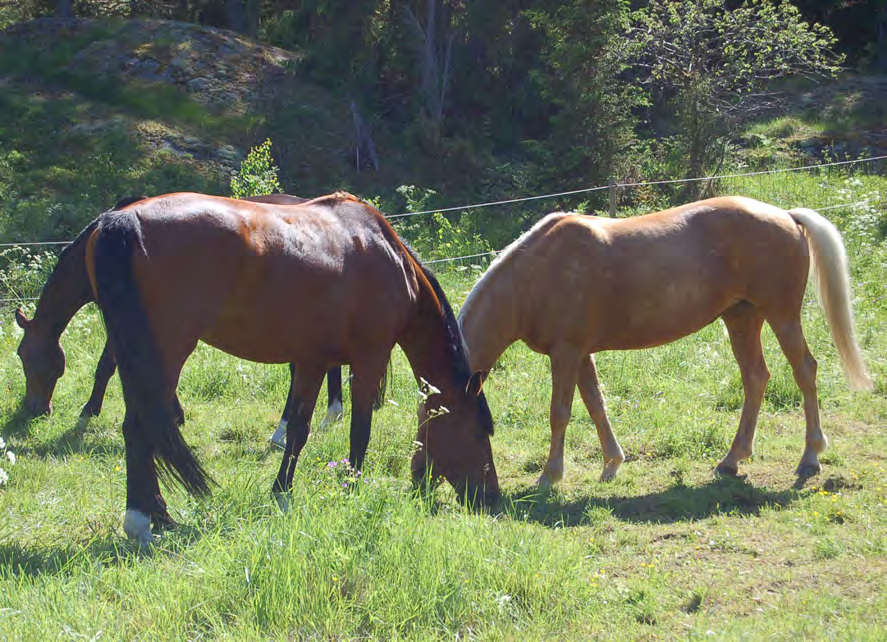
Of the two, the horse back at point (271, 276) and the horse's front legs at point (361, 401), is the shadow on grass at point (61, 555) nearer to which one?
the horse back at point (271, 276)

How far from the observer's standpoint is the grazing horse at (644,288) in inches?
225

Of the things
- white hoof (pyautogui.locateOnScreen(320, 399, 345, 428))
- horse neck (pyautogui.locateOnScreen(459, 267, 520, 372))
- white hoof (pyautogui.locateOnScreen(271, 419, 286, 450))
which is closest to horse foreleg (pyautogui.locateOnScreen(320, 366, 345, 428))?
white hoof (pyautogui.locateOnScreen(320, 399, 345, 428))

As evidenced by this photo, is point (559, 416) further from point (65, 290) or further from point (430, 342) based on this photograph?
point (65, 290)

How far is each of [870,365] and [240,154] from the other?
1216cm

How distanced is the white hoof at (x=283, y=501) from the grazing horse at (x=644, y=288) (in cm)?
179

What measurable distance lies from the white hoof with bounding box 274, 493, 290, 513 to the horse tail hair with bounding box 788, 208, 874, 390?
12.8 feet

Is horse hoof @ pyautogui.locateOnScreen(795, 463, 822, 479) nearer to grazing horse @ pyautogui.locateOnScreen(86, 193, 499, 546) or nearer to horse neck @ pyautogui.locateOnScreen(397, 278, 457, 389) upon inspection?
grazing horse @ pyautogui.locateOnScreen(86, 193, 499, 546)

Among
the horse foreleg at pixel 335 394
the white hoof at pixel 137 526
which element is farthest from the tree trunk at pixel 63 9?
the white hoof at pixel 137 526

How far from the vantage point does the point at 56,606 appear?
3.24 metres

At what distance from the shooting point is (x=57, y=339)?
21.0 ft

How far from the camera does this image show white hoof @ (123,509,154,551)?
4.08 metres

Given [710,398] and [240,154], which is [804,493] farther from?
[240,154]

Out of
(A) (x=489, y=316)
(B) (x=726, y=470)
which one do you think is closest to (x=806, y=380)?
(B) (x=726, y=470)

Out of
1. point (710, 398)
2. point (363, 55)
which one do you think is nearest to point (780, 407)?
point (710, 398)
